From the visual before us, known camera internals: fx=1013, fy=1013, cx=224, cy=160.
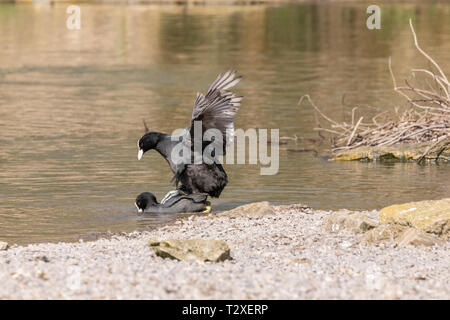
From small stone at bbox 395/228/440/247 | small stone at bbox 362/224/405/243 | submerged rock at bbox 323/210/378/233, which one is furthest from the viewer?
submerged rock at bbox 323/210/378/233

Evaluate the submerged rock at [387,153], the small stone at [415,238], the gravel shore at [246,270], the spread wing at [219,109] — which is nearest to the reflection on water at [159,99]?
the submerged rock at [387,153]

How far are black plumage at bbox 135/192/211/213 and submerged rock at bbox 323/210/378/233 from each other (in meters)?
2.24

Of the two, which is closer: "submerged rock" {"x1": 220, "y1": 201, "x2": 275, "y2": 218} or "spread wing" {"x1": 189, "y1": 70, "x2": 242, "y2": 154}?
"submerged rock" {"x1": 220, "y1": 201, "x2": 275, "y2": 218}

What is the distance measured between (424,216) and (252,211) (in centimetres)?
216

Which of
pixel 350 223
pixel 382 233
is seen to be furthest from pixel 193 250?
pixel 350 223

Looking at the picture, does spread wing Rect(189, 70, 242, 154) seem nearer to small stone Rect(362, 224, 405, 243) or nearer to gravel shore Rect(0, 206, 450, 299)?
gravel shore Rect(0, 206, 450, 299)

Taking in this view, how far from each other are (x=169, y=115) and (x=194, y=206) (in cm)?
887

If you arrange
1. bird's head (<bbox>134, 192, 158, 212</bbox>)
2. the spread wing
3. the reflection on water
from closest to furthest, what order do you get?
the spread wing < bird's head (<bbox>134, 192, 158, 212</bbox>) < the reflection on water

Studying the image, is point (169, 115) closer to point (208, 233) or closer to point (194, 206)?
point (194, 206)

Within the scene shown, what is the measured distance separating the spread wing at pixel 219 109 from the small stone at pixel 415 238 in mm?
2947

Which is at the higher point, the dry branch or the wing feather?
the wing feather

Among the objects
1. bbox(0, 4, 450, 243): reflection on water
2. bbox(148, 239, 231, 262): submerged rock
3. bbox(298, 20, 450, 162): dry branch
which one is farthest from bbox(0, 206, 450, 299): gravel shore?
bbox(298, 20, 450, 162): dry branch

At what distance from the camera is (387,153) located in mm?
15719

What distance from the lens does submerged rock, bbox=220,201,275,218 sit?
37.0 feet
